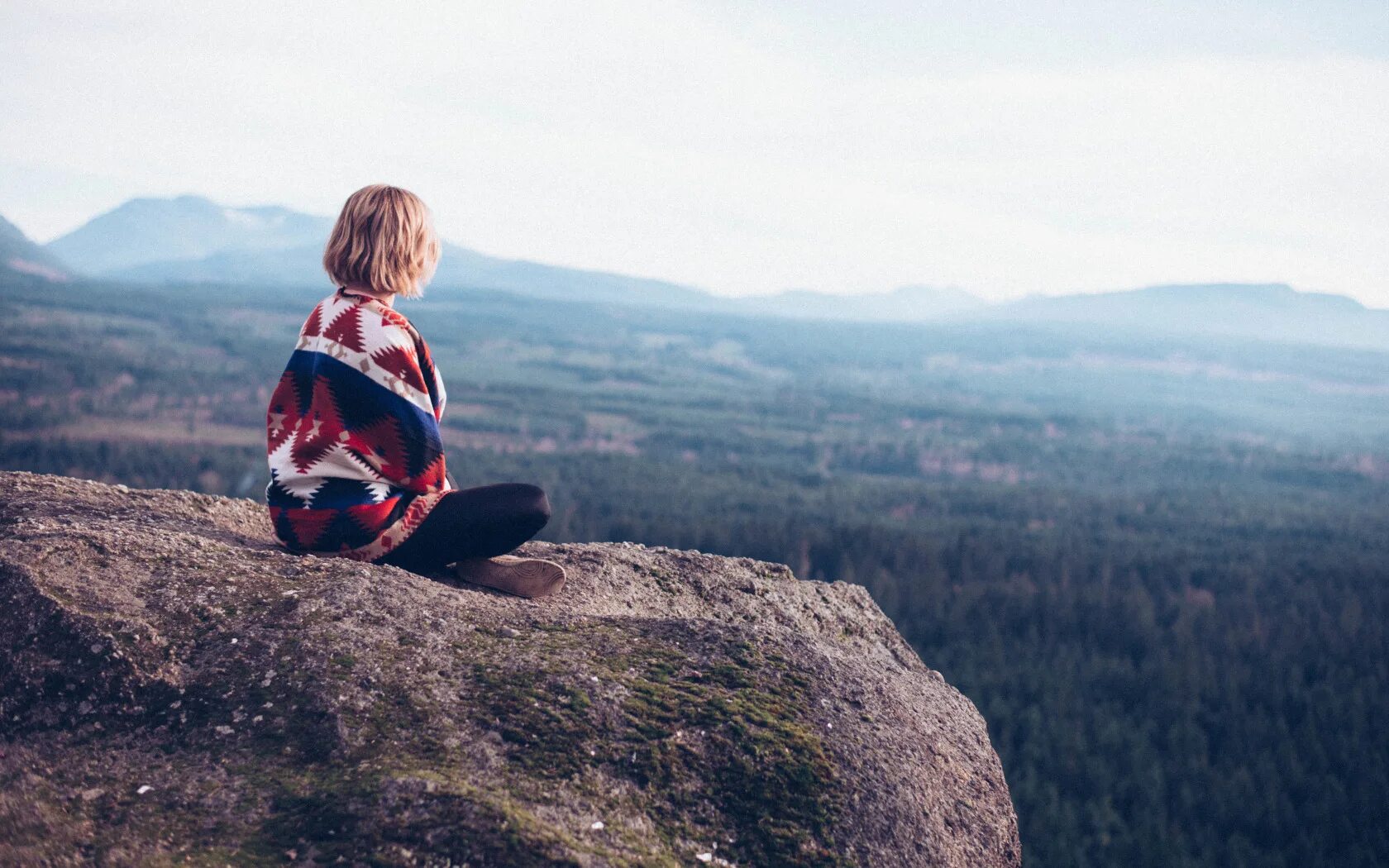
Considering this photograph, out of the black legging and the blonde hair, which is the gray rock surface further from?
the blonde hair

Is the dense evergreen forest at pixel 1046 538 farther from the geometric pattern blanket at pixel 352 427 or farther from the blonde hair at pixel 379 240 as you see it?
the blonde hair at pixel 379 240

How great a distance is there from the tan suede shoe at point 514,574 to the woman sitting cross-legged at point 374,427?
214 mm

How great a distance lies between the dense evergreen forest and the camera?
108ft

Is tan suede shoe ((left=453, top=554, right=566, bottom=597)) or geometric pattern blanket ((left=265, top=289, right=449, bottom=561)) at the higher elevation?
geometric pattern blanket ((left=265, top=289, right=449, bottom=561))

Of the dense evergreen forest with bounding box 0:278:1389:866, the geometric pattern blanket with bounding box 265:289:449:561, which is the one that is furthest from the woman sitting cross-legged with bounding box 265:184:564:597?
the dense evergreen forest with bounding box 0:278:1389:866

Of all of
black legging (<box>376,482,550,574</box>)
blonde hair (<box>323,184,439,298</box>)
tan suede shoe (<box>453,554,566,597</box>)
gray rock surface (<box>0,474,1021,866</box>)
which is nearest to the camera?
gray rock surface (<box>0,474,1021,866</box>)

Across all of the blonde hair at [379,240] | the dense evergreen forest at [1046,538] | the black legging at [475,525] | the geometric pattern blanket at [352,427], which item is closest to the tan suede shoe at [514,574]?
the black legging at [475,525]

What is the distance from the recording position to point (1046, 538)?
69.3m

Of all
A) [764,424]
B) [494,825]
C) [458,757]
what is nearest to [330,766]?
[458,757]

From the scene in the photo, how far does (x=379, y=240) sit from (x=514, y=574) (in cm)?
195

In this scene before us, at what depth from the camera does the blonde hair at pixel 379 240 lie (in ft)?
18.9

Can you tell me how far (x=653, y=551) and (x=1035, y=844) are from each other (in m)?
23.0

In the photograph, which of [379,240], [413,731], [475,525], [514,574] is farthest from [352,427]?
[413,731]

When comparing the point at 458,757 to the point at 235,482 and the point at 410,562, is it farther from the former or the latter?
the point at 235,482
